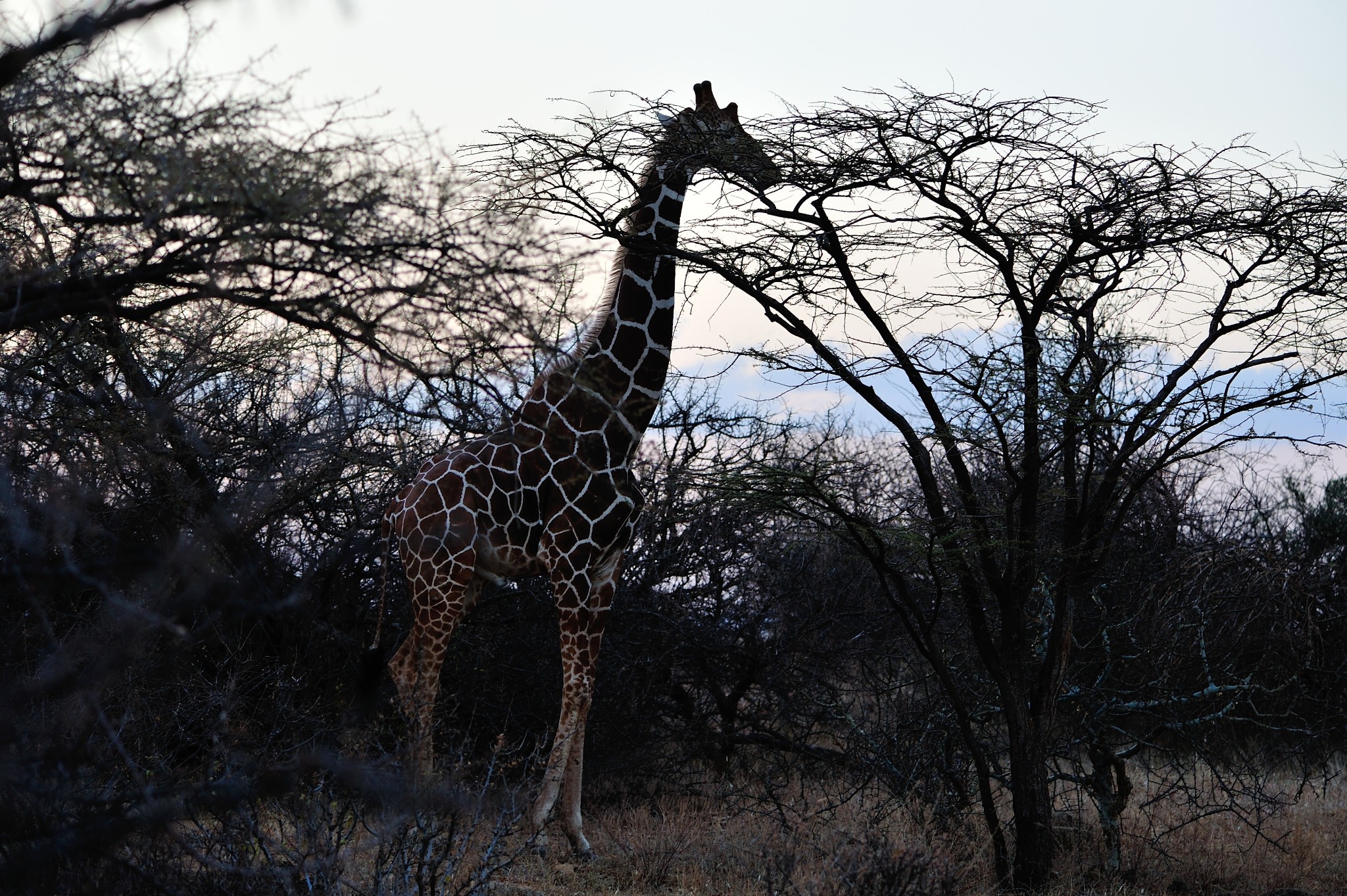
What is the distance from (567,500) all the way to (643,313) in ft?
4.16

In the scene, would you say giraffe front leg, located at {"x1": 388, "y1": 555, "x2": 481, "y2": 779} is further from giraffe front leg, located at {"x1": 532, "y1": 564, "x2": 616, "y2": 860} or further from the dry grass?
the dry grass

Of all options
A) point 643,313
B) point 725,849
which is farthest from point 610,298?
point 725,849

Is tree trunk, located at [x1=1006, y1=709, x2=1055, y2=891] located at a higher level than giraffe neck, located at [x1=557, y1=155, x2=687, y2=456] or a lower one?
lower

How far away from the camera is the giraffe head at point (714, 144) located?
6969 millimetres

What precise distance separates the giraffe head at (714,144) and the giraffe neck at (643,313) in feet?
0.79

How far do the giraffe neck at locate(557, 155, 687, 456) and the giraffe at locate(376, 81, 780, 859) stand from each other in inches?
0.4

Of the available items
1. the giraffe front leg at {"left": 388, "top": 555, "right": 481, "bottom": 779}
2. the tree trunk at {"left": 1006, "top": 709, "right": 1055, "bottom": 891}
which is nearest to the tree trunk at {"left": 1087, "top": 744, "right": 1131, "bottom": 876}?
the tree trunk at {"left": 1006, "top": 709, "right": 1055, "bottom": 891}

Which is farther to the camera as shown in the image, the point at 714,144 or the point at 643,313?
the point at 643,313

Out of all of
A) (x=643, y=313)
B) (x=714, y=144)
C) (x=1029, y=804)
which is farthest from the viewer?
(x=643, y=313)

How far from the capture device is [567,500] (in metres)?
7.31

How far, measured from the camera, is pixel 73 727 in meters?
5.53

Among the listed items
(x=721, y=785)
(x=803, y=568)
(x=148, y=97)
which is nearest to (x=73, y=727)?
(x=148, y=97)

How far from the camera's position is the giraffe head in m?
6.97

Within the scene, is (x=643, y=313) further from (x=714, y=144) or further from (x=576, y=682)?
(x=576, y=682)
